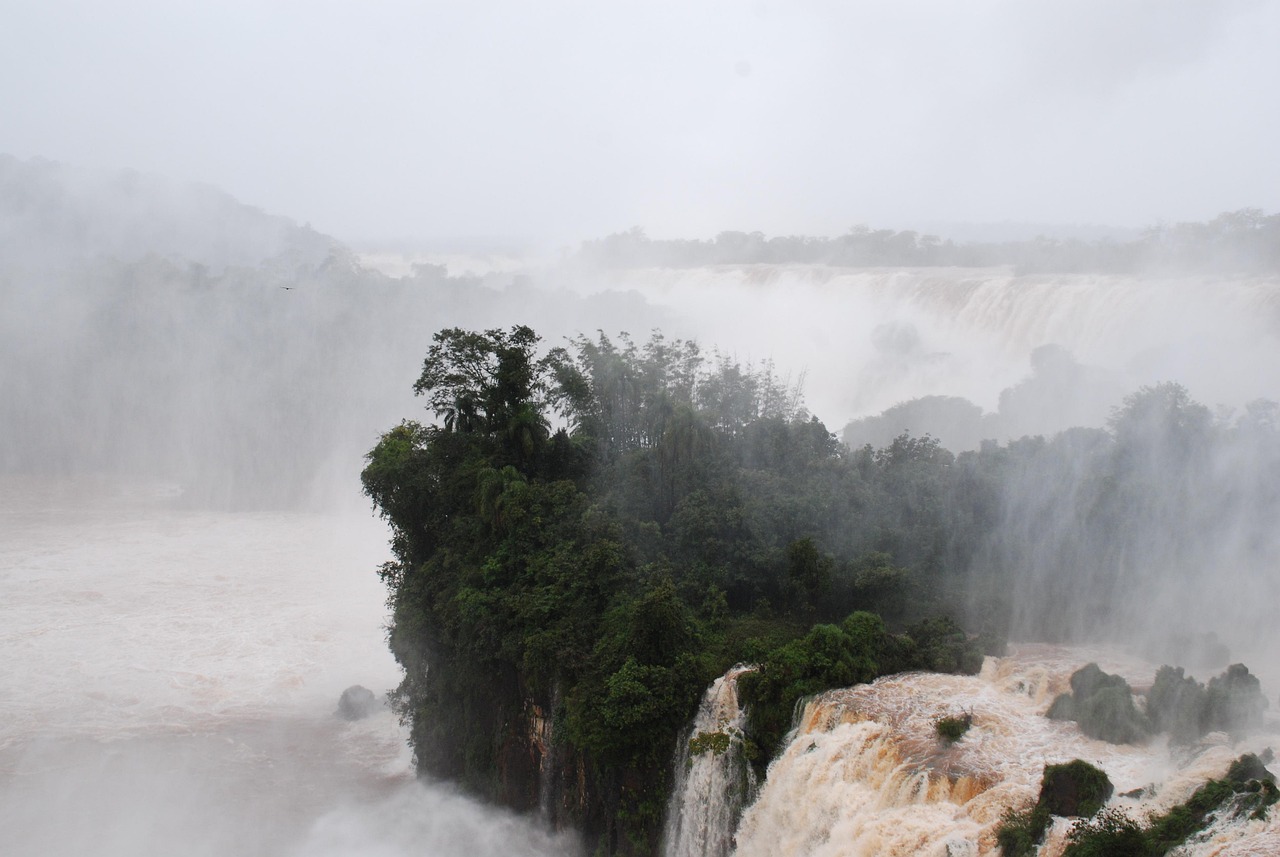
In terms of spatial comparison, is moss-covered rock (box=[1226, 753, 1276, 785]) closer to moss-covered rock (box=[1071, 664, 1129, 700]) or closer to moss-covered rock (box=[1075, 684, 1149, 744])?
moss-covered rock (box=[1075, 684, 1149, 744])

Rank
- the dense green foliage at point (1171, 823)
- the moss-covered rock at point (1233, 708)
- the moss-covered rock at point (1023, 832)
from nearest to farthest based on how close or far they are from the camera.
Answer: the dense green foliage at point (1171, 823) < the moss-covered rock at point (1023, 832) < the moss-covered rock at point (1233, 708)

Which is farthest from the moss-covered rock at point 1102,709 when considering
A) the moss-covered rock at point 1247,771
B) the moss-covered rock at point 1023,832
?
the moss-covered rock at point 1023,832

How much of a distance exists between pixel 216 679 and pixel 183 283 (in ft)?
170

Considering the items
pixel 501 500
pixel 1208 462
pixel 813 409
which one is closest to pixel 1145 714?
pixel 1208 462

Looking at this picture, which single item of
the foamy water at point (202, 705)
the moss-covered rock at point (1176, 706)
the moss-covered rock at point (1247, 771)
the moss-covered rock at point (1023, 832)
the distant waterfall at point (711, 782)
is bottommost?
the foamy water at point (202, 705)

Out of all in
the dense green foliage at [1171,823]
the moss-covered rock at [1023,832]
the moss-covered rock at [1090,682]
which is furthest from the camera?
the moss-covered rock at [1090,682]

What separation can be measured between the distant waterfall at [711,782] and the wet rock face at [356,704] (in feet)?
53.1

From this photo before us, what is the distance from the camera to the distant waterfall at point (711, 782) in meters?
14.6

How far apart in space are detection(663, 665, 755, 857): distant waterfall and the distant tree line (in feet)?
91.1

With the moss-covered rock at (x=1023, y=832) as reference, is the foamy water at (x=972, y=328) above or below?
above

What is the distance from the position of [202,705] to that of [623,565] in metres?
18.1

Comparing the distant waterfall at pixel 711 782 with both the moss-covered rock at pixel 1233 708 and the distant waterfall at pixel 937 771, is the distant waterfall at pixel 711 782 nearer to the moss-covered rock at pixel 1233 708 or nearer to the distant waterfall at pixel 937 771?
the distant waterfall at pixel 937 771

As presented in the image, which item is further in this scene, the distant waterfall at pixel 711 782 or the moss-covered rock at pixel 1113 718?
the distant waterfall at pixel 711 782

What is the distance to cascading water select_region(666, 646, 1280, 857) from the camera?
1081cm
